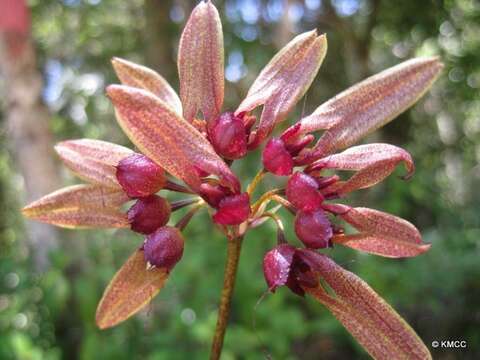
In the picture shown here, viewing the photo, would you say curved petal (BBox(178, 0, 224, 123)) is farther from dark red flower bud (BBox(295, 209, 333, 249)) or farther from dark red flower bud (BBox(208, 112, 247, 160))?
dark red flower bud (BBox(295, 209, 333, 249))

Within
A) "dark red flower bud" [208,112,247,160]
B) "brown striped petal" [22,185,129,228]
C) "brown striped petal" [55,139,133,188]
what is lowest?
"brown striped petal" [22,185,129,228]

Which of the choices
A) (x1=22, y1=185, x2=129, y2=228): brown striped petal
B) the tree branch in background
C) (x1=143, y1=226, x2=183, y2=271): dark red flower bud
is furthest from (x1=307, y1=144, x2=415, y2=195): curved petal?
the tree branch in background

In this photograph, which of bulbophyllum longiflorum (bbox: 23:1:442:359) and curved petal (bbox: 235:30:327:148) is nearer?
bulbophyllum longiflorum (bbox: 23:1:442:359)

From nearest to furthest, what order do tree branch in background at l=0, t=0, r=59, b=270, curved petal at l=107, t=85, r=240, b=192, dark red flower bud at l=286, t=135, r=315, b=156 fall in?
curved petal at l=107, t=85, r=240, b=192
dark red flower bud at l=286, t=135, r=315, b=156
tree branch in background at l=0, t=0, r=59, b=270

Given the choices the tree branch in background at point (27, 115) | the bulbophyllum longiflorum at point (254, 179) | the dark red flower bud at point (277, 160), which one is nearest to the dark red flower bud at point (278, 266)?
the bulbophyllum longiflorum at point (254, 179)

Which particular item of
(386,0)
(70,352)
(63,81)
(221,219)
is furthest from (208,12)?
(386,0)

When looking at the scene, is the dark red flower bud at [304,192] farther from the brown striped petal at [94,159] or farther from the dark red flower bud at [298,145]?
the brown striped petal at [94,159]
